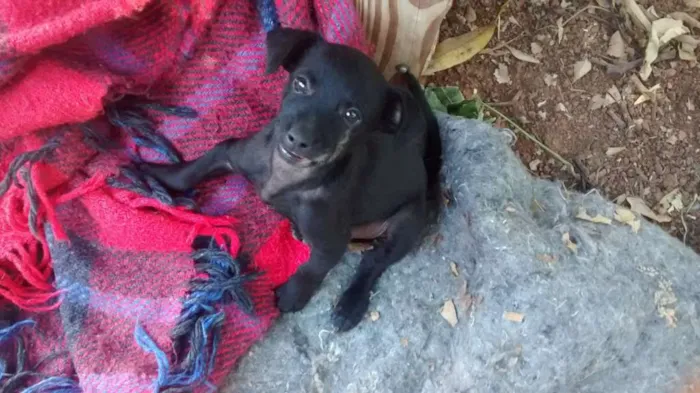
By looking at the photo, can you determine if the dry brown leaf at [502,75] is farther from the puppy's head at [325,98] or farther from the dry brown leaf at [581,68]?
the puppy's head at [325,98]

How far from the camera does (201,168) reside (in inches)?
83.5

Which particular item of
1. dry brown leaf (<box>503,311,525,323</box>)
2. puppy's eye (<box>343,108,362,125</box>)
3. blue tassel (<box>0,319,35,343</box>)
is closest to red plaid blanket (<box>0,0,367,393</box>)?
blue tassel (<box>0,319,35,343</box>)

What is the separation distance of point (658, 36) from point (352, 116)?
4.83 ft

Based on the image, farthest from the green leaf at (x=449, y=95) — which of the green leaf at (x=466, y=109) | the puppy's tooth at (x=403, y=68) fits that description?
the puppy's tooth at (x=403, y=68)

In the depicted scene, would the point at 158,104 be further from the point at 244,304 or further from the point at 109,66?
the point at 244,304

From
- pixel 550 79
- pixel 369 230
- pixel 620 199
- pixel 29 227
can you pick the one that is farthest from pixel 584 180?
pixel 29 227

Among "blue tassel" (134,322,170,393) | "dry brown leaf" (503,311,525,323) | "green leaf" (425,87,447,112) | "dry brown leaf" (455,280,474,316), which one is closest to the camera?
"blue tassel" (134,322,170,393)

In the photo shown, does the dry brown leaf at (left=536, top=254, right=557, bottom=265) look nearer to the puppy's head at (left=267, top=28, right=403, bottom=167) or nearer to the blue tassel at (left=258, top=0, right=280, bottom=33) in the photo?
the puppy's head at (left=267, top=28, right=403, bottom=167)

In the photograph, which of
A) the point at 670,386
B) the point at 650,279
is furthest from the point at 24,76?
the point at 670,386

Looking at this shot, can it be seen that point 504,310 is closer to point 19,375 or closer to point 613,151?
point 613,151

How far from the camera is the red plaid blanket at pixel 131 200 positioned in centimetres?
194

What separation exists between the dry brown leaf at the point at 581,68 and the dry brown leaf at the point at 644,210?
471mm

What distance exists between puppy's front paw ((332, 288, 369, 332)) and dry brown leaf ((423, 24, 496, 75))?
81 centimetres

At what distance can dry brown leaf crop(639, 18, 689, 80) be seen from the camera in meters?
2.63
